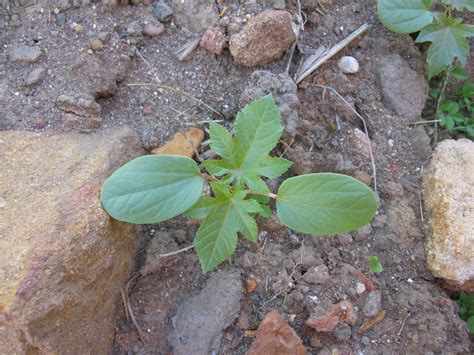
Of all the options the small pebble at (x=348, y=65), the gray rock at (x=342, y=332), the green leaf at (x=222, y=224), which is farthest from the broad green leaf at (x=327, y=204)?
the small pebble at (x=348, y=65)

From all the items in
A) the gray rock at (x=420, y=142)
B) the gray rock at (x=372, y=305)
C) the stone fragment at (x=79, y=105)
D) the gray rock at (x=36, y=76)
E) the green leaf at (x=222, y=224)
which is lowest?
the gray rock at (x=372, y=305)

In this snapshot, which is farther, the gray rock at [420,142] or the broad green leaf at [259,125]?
the gray rock at [420,142]

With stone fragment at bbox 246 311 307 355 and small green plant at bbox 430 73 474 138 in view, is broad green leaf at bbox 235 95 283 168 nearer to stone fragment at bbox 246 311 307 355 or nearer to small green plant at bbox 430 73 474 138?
stone fragment at bbox 246 311 307 355

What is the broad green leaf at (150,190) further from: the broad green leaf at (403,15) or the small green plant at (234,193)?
the broad green leaf at (403,15)

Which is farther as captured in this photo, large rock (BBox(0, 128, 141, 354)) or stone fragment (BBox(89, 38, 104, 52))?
stone fragment (BBox(89, 38, 104, 52))

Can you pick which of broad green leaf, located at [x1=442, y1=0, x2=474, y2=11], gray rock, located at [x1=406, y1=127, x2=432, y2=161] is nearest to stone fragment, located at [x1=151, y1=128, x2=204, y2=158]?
gray rock, located at [x1=406, y1=127, x2=432, y2=161]

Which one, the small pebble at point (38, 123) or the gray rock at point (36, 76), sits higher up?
the gray rock at point (36, 76)

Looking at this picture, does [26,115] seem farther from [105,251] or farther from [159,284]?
[159,284]

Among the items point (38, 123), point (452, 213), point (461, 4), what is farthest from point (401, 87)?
point (38, 123)
